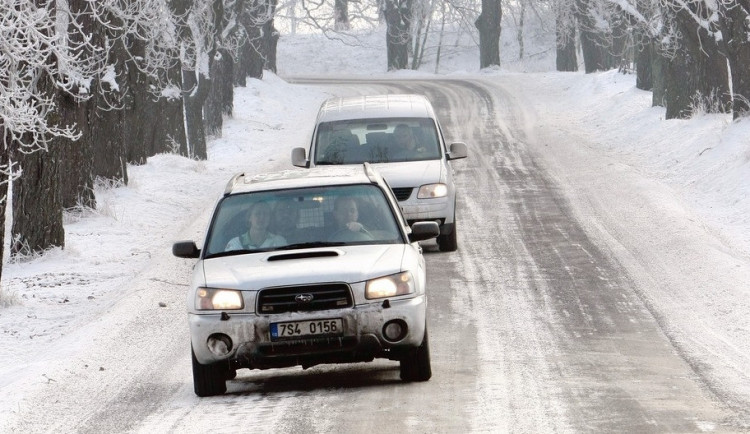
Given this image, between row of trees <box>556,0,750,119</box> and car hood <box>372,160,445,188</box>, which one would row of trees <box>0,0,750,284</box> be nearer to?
row of trees <box>556,0,750,119</box>

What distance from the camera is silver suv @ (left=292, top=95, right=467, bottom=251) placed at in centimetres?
1531

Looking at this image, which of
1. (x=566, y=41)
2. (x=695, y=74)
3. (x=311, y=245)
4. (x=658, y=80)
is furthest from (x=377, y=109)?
(x=566, y=41)

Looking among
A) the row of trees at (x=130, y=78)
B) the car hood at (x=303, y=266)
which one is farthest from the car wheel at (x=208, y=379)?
the row of trees at (x=130, y=78)

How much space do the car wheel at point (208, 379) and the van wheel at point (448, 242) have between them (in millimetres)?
7160

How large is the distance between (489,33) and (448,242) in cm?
4394

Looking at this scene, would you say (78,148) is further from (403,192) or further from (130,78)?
(403,192)

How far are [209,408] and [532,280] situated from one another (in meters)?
6.05

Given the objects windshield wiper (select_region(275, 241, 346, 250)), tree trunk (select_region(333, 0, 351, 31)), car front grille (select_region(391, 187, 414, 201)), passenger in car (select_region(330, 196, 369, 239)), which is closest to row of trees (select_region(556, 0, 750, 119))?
car front grille (select_region(391, 187, 414, 201))

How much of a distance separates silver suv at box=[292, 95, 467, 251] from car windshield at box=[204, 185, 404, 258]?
5.44m

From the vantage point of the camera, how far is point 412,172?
1555 centimetres

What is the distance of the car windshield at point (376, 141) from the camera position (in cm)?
1620

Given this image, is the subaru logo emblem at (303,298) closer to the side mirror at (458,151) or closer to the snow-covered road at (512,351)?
the snow-covered road at (512,351)

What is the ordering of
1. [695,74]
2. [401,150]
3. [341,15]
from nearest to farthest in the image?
[401,150] → [695,74] → [341,15]

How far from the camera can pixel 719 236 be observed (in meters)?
17.0
